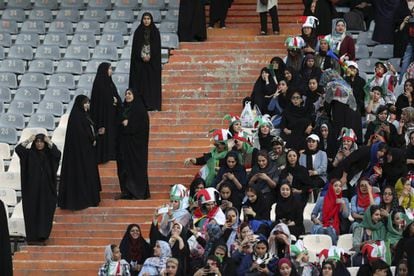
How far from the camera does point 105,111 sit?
2773 centimetres

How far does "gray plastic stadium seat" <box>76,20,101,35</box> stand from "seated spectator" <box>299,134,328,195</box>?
6.92 m

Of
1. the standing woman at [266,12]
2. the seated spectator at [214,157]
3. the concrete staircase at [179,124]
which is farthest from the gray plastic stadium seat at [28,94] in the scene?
the seated spectator at [214,157]

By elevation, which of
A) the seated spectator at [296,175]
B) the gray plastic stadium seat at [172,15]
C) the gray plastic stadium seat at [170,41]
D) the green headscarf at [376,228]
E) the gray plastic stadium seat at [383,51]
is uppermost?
the gray plastic stadium seat at [172,15]

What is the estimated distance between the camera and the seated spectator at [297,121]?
2630cm

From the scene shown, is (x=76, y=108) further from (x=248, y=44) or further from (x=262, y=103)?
(x=248, y=44)

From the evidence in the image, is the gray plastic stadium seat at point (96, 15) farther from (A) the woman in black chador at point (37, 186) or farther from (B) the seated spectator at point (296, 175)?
(B) the seated spectator at point (296, 175)

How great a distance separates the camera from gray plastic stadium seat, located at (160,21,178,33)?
31078mm

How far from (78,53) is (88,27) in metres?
1.02

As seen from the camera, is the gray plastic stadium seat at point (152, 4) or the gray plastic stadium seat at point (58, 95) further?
the gray plastic stadium seat at point (152, 4)

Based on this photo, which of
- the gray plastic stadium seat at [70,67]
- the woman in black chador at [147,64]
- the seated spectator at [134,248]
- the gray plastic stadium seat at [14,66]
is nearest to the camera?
the seated spectator at [134,248]

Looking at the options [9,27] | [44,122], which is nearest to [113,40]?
[9,27]

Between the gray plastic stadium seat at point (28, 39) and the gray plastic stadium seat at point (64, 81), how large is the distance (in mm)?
1499

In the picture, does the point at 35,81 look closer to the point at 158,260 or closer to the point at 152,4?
Answer: the point at 152,4

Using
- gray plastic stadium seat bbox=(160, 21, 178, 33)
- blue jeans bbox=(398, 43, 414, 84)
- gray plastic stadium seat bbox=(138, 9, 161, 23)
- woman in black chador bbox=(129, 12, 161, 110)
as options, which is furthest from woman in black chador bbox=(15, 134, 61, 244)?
gray plastic stadium seat bbox=(138, 9, 161, 23)
